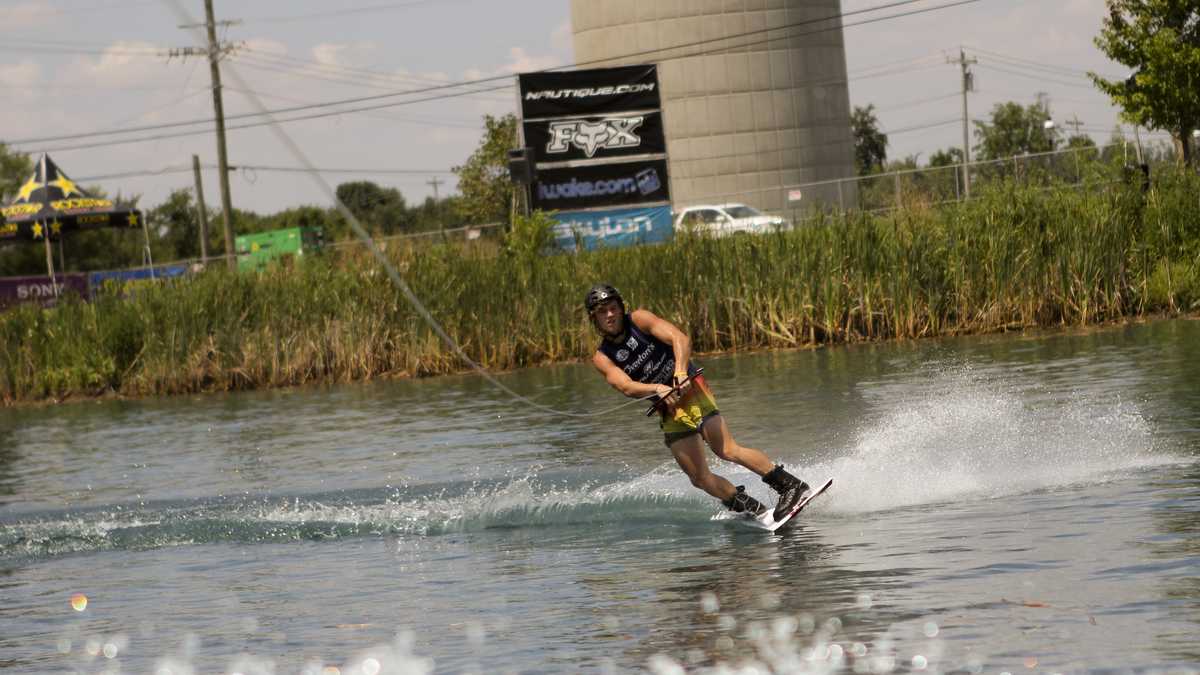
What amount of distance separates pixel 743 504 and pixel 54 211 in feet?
122

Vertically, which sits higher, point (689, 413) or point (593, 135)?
point (593, 135)

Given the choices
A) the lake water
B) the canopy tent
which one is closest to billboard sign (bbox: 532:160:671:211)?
the canopy tent

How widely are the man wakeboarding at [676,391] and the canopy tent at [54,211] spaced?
35.7 meters

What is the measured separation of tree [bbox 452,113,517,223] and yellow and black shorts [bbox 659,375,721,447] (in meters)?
50.5

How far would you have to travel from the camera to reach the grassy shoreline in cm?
2562

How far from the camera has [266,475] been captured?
1705 centimetres

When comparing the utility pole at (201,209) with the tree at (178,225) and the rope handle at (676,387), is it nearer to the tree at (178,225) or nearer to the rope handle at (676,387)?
the tree at (178,225)

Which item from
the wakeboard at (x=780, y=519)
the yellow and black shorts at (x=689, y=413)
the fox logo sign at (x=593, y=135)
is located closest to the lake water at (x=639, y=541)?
the wakeboard at (x=780, y=519)

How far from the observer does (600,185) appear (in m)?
39.4

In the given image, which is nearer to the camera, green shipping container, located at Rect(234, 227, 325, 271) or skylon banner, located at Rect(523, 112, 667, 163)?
green shipping container, located at Rect(234, 227, 325, 271)

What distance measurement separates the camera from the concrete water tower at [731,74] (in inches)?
2279

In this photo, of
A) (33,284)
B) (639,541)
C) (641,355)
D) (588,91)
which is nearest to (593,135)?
(588,91)

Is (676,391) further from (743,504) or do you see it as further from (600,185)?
(600,185)

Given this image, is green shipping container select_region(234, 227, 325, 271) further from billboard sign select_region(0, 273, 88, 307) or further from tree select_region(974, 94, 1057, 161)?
tree select_region(974, 94, 1057, 161)
